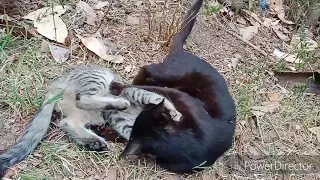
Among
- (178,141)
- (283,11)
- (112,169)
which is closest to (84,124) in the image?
(112,169)

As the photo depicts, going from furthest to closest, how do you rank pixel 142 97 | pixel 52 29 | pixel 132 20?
pixel 132 20, pixel 52 29, pixel 142 97

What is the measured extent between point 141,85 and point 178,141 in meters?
0.60

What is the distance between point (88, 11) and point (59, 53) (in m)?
0.53

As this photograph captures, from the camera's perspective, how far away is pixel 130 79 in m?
3.71

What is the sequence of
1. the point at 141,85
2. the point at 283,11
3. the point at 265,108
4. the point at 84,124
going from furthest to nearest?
1. the point at 283,11
2. the point at 265,108
3. the point at 141,85
4. the point at 84,124

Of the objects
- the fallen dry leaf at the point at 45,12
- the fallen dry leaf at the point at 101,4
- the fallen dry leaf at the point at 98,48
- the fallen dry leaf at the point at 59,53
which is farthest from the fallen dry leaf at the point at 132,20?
the fallen dry leaf at the point at 59,53

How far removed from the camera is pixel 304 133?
3.67 meters

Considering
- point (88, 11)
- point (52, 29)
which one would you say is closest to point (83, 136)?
→ point (52, 29)

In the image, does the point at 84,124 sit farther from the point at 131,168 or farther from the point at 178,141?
the point at 178,141

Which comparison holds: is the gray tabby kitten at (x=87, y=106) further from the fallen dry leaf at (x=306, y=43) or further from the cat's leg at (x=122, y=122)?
the fallen dry leaf at (x=306, y=43)

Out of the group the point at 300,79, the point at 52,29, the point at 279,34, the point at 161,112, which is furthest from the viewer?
the point at 279,34

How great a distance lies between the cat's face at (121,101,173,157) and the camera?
3.05 m

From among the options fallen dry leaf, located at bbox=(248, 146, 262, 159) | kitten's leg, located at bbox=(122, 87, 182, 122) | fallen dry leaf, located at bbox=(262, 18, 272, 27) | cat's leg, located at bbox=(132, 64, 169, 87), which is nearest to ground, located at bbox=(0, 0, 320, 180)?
fallen dry leaf, located at bbox=(248, 146, 262, 159)

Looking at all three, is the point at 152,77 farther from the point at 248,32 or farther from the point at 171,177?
the point at 248,32
